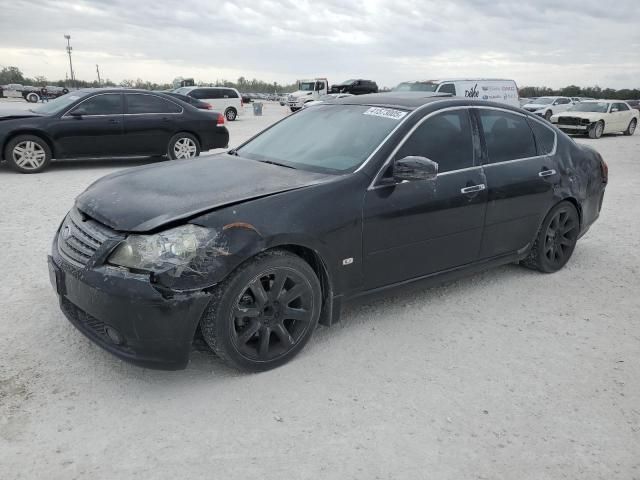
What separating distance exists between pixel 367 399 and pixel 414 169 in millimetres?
1449

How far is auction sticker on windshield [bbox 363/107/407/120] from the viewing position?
3920 millimetres

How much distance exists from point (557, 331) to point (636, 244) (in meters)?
2.92

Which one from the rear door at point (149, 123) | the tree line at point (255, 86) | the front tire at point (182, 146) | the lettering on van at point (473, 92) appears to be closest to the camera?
the rear door at point (149, 123)

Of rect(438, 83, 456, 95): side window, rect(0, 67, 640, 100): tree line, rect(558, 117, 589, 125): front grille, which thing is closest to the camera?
rect(438, 83, 456, 95): side window

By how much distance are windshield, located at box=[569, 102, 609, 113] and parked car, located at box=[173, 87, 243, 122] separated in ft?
49.6

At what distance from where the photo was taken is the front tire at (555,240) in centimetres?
488

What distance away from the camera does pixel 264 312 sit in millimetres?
3162

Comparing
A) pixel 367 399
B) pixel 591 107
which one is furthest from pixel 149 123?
pixel 591 107

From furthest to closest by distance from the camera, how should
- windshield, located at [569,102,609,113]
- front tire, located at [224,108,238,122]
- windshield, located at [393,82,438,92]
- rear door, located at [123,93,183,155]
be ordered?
front tire, located at [224,108,238,122] < windshield, located at [569,102,609,113] < windshield, located at [393,82,438,92] < rear door, located at [123,93,183,155]

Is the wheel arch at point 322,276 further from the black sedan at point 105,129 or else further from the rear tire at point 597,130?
the rear tire at point 597,130

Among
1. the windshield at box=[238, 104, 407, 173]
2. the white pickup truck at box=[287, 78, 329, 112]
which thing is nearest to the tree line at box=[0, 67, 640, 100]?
the white pickup truck at box=[287, 78, 329, 112]

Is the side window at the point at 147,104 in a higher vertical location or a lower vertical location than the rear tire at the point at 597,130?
higher

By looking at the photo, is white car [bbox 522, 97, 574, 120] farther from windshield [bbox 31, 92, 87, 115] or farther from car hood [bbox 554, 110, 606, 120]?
windshield [bbox 31, 92, 87, 115]

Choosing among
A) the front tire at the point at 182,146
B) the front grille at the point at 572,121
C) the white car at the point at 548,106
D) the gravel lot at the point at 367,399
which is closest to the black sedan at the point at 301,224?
the gravel lot at the point at 367,399
